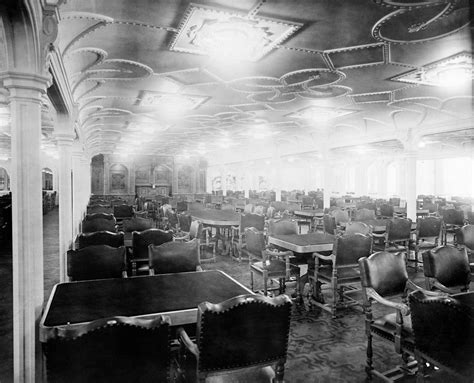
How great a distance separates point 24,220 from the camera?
90.8 inches

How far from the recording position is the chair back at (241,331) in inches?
72.0

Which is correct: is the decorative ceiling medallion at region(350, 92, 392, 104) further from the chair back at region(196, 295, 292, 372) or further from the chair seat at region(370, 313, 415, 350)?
the chair back at region(196, 295, 292, 372)

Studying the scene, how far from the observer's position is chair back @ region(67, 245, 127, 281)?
11.0 feet

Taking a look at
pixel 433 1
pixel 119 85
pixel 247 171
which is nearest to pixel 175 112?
pixel 119 85

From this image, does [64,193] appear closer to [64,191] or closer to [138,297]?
[64,191]

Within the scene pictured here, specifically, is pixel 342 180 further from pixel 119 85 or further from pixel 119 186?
pixel 119 85

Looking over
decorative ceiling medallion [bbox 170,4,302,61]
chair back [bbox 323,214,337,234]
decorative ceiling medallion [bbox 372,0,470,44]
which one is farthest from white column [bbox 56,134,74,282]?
chair back [bbox 323,214,337,234]

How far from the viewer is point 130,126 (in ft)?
35.6

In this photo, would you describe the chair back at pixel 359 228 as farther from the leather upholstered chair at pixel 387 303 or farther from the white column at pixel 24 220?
the white column at pixel 24 220

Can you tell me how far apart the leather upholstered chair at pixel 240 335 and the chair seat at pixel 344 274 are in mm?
2256

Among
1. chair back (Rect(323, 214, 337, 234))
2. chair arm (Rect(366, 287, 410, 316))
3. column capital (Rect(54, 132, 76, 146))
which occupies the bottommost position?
chair arm (Rect(366, 287, 410, 316))

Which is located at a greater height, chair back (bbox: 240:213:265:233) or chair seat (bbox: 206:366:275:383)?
chair back (bbox: 240:213:265:233)

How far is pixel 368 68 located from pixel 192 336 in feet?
13.6

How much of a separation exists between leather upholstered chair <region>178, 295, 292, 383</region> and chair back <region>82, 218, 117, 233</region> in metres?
3.89
